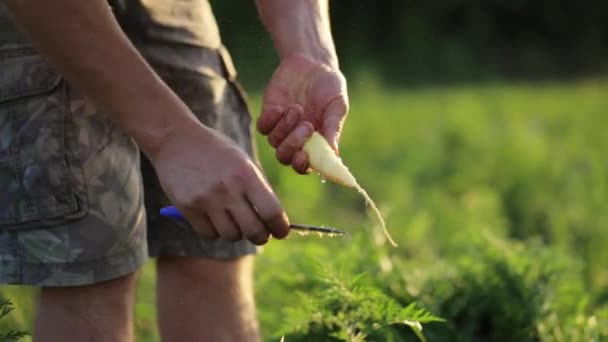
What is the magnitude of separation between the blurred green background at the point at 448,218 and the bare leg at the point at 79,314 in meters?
0.50

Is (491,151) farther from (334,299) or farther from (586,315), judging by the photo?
(334,299)

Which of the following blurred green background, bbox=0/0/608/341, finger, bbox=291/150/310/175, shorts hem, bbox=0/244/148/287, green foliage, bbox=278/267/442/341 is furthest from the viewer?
blurred green background, bbox=0/0/608/341

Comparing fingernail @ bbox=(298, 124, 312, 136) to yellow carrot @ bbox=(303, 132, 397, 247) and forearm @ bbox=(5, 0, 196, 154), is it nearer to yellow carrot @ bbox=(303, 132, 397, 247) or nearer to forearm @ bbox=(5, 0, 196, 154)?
yellow carrot @ bbox=(303, 132, 397, 247)

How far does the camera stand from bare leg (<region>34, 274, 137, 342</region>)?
225 centimetres

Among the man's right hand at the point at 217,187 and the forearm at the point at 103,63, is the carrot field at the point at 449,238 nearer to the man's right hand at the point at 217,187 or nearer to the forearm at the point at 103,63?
the man's right hand at the point at 217,187

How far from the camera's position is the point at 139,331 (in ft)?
11.7

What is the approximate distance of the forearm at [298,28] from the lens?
258 centimetres

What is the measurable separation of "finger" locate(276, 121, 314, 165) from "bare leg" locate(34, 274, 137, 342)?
0.41 m

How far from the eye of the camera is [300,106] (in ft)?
8.11

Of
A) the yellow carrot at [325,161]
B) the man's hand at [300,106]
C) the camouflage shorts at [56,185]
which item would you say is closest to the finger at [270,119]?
the man's hand at [300,106]

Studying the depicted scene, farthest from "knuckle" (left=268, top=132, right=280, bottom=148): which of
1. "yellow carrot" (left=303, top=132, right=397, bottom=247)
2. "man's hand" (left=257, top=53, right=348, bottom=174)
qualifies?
"yellow carrot" (left=303, top=132, right=397, bottom=247)

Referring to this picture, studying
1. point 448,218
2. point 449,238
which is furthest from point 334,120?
point 448,218

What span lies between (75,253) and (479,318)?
146cm

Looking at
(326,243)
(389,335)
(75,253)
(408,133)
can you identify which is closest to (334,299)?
(389,335)
